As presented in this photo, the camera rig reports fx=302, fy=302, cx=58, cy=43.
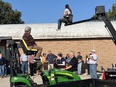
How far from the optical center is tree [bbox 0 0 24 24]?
168 feet

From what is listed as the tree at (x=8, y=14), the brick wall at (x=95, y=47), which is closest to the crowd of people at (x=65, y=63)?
the brick wall at (x=95, y=47)

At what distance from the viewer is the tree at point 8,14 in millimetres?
51125

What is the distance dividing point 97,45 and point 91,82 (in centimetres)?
1598

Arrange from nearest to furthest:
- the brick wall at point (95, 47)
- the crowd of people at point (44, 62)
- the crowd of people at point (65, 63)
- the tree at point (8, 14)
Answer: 1. the crowd of people at point (44, 62)
2. the crowd of people at point (65, 63)
3. the brick wall at point (95, 47)
4. the tree at point (8, 14)

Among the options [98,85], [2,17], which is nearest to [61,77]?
[98,85]

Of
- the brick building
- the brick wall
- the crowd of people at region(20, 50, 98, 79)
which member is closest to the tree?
the brick building

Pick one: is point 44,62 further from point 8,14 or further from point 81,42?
point 8,14

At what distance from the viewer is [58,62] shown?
19.6 metres

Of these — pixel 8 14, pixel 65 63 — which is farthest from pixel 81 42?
pixel 8 14

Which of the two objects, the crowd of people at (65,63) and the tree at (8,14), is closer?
the crowd of people at (65,63)

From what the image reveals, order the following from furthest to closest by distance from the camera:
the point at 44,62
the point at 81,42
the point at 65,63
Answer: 1. the point at 81,42
2. the point at 44,62
3. the point at 65,63

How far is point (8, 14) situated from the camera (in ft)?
169

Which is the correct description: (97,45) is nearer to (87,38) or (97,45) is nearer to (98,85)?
(87,38)

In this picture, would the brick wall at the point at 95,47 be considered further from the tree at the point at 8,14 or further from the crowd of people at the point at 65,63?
the tree at the point at 8,14
